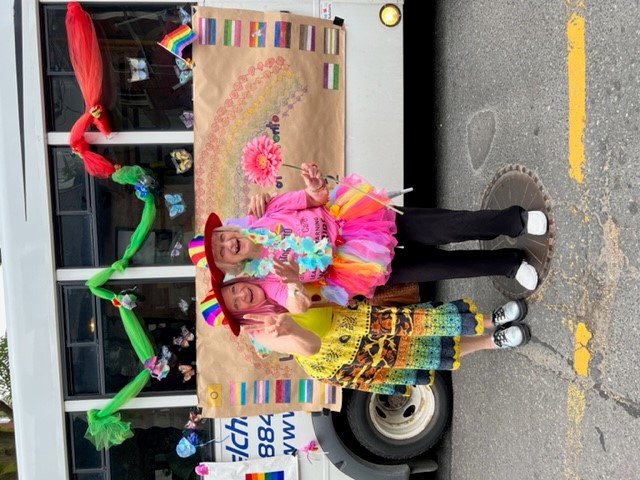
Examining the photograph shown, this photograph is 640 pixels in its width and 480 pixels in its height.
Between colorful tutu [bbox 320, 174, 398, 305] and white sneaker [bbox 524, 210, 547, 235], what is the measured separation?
73 cm

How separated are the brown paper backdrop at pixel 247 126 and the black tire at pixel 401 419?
34cm

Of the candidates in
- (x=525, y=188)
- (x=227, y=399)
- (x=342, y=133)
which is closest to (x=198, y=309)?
(x=227, y=399)

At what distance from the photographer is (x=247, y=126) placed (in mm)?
3627

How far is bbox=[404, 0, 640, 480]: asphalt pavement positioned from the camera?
236 centimetres

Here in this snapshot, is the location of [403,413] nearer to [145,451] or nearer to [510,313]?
[510,313]

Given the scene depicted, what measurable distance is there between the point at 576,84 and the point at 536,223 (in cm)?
70

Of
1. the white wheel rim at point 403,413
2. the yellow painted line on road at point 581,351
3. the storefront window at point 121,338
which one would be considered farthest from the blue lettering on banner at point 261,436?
the yellow painted line on road at point 581,351

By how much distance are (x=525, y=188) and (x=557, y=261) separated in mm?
488

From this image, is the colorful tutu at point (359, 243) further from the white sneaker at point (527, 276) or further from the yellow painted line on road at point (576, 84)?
the yellow painted line on road at point (576, 84)

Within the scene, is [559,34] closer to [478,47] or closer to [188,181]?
[478,47]

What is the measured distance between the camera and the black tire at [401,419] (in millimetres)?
3941

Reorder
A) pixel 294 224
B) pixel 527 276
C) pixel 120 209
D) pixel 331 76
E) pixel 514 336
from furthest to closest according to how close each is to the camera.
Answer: pixel 331 76
pixel 120 209
pixel 514 336
pixel 527 276
pixel 294 224

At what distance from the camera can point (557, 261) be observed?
9.17 feet

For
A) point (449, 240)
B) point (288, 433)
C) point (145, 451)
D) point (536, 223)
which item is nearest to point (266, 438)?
point (288, 433)
